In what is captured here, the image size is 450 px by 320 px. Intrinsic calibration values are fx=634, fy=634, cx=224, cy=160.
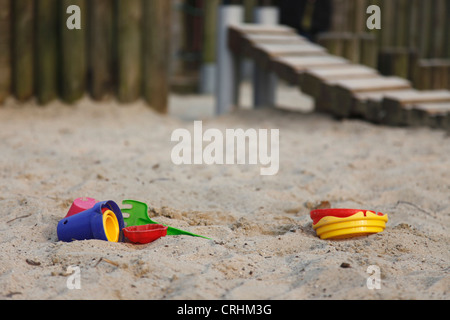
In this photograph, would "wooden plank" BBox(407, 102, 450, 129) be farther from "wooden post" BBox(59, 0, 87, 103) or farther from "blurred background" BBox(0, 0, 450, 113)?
"wooden post" BBox(59, 0, 87, 103)

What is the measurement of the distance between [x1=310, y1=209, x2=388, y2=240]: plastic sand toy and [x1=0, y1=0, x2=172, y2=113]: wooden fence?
12.2 ft

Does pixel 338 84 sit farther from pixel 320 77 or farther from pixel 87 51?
pixel 87 51

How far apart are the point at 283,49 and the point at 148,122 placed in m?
1.58

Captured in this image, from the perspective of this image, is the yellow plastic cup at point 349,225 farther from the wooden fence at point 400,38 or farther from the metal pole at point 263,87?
the wooden fence at point 400,38

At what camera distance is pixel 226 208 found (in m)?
3.09

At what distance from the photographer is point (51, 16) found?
575 cm

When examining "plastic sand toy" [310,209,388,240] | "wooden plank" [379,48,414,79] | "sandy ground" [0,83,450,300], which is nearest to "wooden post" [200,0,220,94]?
"wooden plank" [379,48,414,79]

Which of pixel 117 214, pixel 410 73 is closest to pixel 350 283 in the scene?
pixel 117 214

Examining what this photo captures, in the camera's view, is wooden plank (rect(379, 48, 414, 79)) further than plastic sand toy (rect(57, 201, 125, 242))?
Yes

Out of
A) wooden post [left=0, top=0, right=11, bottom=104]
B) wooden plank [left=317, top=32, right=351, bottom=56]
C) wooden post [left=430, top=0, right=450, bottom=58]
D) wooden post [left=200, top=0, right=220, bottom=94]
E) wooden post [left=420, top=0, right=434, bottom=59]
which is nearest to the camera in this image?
wooden post [left=0, top=0, right=11, bottom=104]

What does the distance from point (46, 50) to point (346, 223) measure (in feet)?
13.3

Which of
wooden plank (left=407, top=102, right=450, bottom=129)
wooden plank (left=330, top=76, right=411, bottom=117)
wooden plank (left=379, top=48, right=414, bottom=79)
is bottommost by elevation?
wooden plank (left=407, top=102, right=450, bottom=129)

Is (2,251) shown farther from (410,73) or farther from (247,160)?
(410,73)

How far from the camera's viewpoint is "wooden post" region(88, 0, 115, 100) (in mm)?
5801
